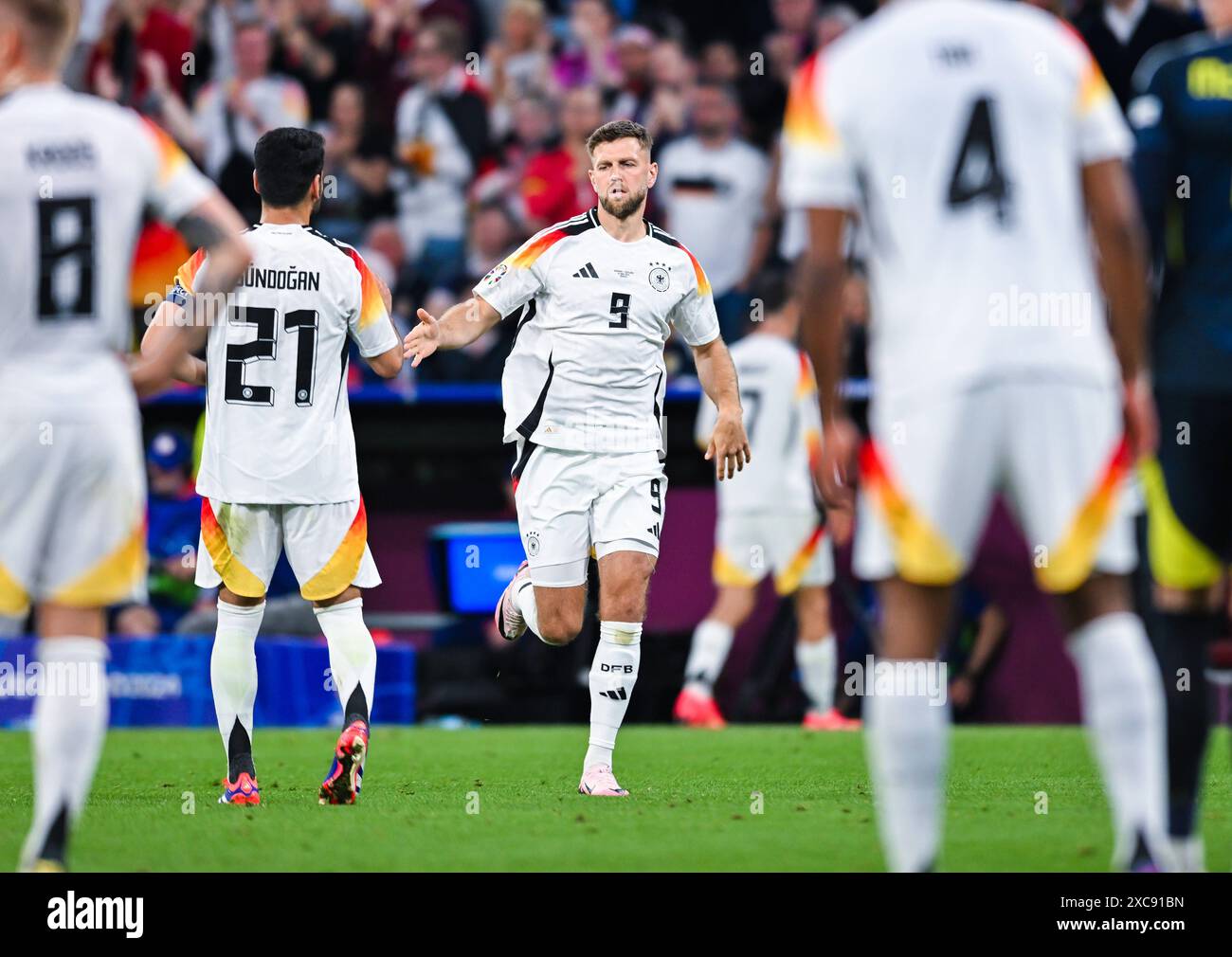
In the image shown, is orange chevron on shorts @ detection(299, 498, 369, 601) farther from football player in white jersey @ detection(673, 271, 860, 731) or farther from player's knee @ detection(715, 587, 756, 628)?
player's knee @ detection(715, 587, 756, 628)

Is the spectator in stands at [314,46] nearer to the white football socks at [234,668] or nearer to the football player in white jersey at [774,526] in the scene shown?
the football player in white jersey at [774,526]

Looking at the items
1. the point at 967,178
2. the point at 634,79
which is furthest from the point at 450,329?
the point at 634,79

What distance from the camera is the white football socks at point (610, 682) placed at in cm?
A: 816

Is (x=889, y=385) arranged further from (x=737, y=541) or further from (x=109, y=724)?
(x=109, y=724)

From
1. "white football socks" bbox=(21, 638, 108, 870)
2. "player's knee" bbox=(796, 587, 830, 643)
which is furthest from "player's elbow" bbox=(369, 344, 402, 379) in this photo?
"player's knee" bbox=(796, 587, 830, 643)

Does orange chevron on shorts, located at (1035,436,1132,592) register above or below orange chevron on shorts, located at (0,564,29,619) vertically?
above

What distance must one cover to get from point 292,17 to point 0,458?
42.1 feet

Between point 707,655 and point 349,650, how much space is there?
537cm

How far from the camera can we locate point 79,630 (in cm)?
513

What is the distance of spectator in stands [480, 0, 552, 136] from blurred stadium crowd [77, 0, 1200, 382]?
0.7 inches

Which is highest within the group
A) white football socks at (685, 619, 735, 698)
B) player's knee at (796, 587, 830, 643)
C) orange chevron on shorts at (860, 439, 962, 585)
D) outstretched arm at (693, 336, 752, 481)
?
outstretched arm at (693, 336, 752, 481)

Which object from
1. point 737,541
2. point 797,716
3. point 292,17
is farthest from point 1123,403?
point 292,17

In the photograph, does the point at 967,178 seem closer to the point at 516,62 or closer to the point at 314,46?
the point at 516,62

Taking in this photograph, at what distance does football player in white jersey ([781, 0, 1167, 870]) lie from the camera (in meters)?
4.57
